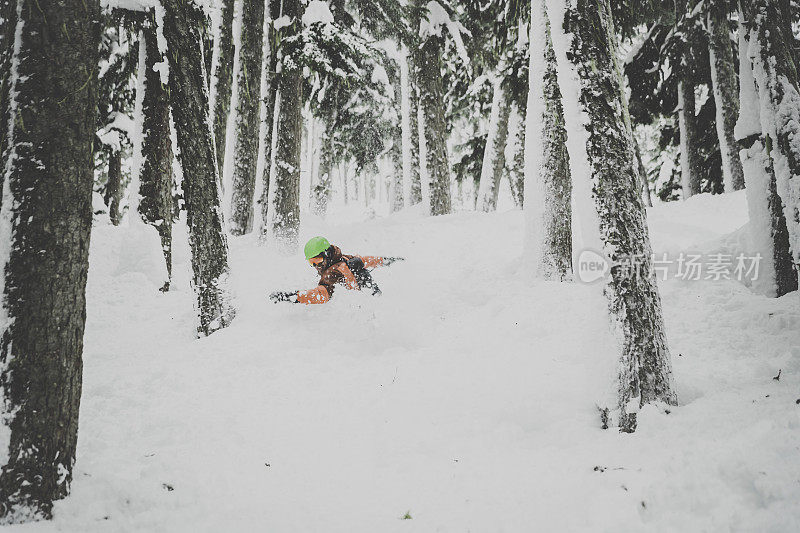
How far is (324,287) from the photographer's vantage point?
525cm

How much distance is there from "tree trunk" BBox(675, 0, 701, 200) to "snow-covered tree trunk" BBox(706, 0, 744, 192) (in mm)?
632

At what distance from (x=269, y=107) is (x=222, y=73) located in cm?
182

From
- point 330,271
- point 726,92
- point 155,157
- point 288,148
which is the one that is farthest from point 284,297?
point 726,92

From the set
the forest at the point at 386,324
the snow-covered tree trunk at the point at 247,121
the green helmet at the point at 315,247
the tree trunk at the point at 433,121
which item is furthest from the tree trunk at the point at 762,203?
the snow-covered tree trunk at the point at 247,121

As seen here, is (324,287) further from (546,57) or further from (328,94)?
(328,94)

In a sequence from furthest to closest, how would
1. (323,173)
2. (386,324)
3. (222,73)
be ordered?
(323,173), (222,73), (386,324)

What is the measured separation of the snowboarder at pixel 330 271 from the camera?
5.18m

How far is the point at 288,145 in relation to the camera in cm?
761

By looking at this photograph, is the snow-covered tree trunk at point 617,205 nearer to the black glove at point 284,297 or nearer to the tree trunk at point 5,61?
the tree trunk at point 5,61

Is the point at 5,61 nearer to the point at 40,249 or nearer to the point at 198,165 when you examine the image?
the point at 40,249

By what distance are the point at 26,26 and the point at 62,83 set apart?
0.29 metres

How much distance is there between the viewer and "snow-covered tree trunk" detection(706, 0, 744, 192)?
9219 millimetres

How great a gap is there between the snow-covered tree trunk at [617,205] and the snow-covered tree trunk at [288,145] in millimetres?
5552

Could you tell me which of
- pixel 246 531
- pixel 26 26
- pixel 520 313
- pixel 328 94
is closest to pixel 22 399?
pixel 246 531
